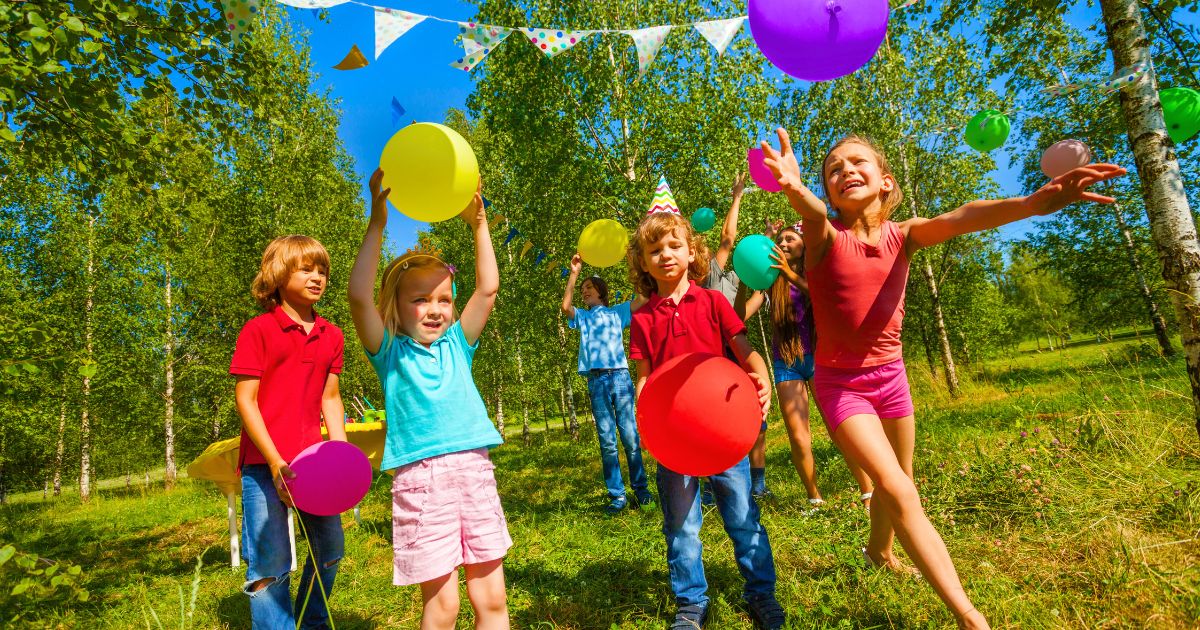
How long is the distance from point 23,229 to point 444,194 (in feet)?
55.4

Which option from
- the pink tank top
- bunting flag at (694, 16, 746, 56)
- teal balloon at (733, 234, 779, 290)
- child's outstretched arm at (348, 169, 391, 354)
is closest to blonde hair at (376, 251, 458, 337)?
child's outstretched arm at (348, 169, 391, 354)

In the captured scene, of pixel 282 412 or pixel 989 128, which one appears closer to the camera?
pixel 282 412

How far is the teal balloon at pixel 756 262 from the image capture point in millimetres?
3588

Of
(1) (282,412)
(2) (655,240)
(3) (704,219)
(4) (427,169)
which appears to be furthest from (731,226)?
(1) (282,412)

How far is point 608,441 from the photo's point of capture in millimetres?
4973

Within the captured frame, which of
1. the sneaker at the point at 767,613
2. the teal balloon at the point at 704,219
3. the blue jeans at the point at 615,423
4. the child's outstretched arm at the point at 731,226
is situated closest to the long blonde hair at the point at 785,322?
the child's outstretched arm at the point at 731,226

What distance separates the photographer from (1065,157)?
335cm

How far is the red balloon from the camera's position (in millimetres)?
2062

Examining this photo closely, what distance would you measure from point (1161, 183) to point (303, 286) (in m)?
4.52

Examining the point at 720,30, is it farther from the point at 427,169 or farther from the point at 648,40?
the point at 427,169

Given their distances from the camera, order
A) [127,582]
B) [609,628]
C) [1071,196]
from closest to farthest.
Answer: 1. [1071,196]
2. [609,628]
3. [127,582]

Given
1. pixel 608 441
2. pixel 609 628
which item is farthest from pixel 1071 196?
pixel 608 441

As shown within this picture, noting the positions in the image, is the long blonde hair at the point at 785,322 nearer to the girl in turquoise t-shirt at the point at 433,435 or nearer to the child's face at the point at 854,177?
the child's face at the point at 854,177

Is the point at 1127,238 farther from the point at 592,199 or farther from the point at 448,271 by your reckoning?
the point at 448,271
